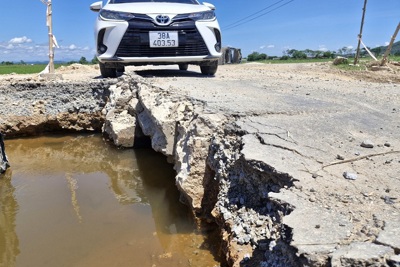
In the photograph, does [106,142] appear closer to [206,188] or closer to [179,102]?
[179,102]

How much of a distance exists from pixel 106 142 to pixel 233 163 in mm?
3447

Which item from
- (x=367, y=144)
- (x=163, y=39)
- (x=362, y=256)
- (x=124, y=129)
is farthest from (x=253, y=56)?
(x=362, y=256)

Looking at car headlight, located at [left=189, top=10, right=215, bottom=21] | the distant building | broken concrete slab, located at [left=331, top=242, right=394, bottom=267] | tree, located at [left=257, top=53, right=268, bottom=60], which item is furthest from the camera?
tree, located at [left=257, top=53, right=268, bottom=60]

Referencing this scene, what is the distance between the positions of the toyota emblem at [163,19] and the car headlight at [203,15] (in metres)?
0.39

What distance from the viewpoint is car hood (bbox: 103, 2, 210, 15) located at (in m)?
5.51

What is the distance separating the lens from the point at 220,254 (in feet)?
7.68

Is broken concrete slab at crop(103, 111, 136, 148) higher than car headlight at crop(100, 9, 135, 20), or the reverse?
car headlight at crop(100, 9, 135, 20)

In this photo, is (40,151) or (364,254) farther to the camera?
(40,151)

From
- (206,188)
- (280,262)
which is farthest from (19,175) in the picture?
(280,262)

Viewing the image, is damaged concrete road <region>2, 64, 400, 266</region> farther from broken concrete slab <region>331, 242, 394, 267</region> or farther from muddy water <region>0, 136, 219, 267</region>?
muddy water <region>0, 136, 219, 267</region>

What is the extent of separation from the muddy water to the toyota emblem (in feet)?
6.67

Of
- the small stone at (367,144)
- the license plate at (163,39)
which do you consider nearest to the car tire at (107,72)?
the license plate at (163,39)

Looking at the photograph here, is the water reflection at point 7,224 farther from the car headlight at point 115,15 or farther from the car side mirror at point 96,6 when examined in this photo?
the car side mirror at point 96,6

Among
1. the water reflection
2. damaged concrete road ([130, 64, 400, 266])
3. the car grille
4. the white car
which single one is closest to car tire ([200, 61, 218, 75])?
the white car
